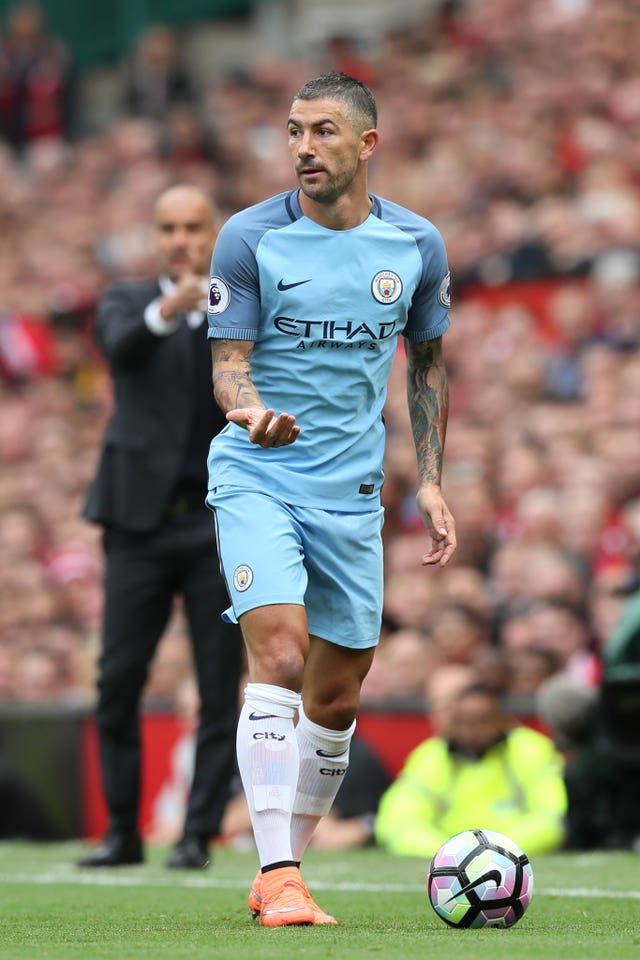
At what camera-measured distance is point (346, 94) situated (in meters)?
5.49

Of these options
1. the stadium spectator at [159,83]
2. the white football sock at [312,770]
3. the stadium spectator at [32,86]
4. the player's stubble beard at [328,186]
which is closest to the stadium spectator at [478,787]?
the white football sock at [312,770]

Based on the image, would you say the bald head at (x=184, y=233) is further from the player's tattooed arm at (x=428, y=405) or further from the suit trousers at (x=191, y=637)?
the player's tattooed arm at (x=428, y=405)

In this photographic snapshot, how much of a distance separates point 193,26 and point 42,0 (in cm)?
210

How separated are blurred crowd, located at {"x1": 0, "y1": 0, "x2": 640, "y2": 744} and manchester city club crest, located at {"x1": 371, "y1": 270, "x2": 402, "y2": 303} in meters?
4.21

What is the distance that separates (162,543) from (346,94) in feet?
8.25

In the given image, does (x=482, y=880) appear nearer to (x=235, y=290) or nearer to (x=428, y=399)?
(x=428, y=399)

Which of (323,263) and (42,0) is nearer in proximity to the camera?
(323,263)

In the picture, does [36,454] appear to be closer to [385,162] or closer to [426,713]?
[385,162]

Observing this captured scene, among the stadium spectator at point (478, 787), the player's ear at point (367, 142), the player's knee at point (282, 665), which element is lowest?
the stadium spectator at point (478, 787)

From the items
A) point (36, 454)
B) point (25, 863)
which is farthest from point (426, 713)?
point (36, 454)

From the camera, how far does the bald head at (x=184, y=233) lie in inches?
296

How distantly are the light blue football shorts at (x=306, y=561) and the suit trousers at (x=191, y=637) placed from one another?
198 cm

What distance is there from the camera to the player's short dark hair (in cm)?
547

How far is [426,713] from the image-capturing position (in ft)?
33.4
